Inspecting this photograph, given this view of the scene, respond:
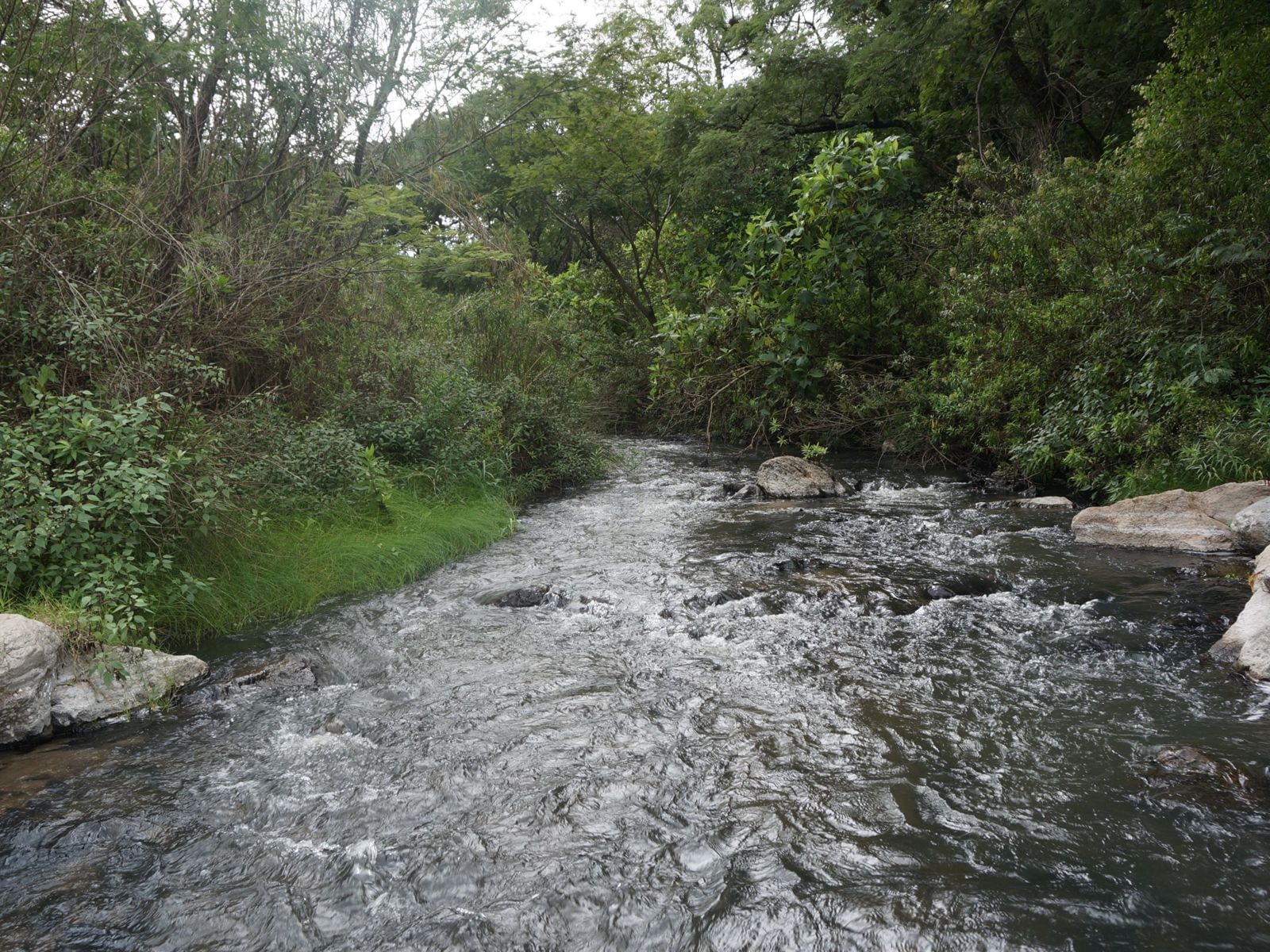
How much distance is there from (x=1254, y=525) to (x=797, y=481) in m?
6.13

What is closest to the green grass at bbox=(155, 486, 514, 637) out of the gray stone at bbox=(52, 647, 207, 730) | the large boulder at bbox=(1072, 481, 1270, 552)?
Answer: the gray stone at bbox=(52, 647, 207, 730)

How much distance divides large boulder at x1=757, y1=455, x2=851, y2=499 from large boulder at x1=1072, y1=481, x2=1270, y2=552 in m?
4.15

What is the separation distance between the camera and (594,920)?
11.6ft

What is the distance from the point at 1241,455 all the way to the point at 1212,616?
127 inches

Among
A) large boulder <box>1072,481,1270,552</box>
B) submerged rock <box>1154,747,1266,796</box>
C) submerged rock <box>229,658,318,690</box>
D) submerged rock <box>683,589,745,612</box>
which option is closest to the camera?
submerged rock <box>1154,747,1266,796</box>

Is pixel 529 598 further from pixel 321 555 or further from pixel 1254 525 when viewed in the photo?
pixel 1254 525

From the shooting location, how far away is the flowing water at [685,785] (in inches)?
138

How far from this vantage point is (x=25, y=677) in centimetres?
495

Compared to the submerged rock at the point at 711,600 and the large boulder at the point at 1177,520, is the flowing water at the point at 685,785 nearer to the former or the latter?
the submerged rock at the point at 711,600

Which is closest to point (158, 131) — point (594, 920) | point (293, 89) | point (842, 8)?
point (293, 89)

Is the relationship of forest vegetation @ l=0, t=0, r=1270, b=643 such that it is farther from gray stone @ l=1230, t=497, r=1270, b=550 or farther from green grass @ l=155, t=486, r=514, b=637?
gray stone @ l=1230, t=497, r=1270, b=550


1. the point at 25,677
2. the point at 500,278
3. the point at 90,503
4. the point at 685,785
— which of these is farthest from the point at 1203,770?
the point at 500,278

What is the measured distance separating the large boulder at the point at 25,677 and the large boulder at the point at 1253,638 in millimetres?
7482

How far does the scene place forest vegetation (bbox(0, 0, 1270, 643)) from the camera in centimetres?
688
